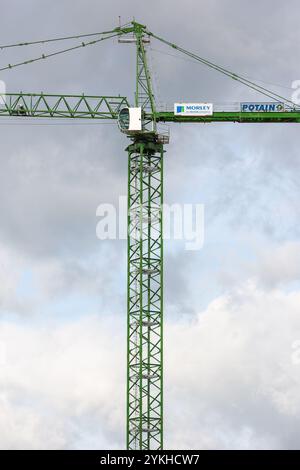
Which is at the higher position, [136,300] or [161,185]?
[161,185]

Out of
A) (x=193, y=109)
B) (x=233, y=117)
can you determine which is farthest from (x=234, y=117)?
(x=193, y=109)

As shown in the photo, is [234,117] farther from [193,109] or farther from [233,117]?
[193,109]

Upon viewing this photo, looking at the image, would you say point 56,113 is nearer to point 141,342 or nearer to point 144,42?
point 144,42

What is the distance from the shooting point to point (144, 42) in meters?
156
